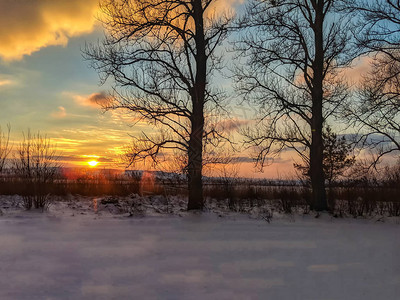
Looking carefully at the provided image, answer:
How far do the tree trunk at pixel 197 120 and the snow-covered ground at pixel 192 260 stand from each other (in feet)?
8.69

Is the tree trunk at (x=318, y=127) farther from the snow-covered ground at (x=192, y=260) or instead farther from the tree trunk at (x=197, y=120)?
the tree trunk at (x=197, y=120)

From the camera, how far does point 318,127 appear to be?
12531mm

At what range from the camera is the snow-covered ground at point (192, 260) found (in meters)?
4.16

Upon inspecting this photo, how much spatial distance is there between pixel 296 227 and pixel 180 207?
5325 millimetres

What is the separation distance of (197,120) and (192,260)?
7.19 metres

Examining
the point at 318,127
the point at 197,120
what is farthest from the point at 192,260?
the point at 318,127

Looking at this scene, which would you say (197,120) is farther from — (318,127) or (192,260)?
(192,260)

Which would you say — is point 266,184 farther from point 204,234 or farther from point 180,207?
point 204,234

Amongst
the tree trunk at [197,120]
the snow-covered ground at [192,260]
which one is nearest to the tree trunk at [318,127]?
the snow-covered ground at [192,260]

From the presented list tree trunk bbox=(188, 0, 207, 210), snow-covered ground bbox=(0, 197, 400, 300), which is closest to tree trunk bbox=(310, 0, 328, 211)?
snow-covered ground bbox=(0, 197, 400, 300)

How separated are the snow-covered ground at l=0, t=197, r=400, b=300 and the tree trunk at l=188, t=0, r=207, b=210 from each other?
8.69 feet

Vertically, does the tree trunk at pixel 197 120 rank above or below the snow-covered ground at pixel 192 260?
above

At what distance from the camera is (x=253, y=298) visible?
3.95 m

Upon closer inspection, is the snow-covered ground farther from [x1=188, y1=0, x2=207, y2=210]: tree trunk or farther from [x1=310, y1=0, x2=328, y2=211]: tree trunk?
[x1=310, y1=0, x2=328, y2=211]: tree trunk
